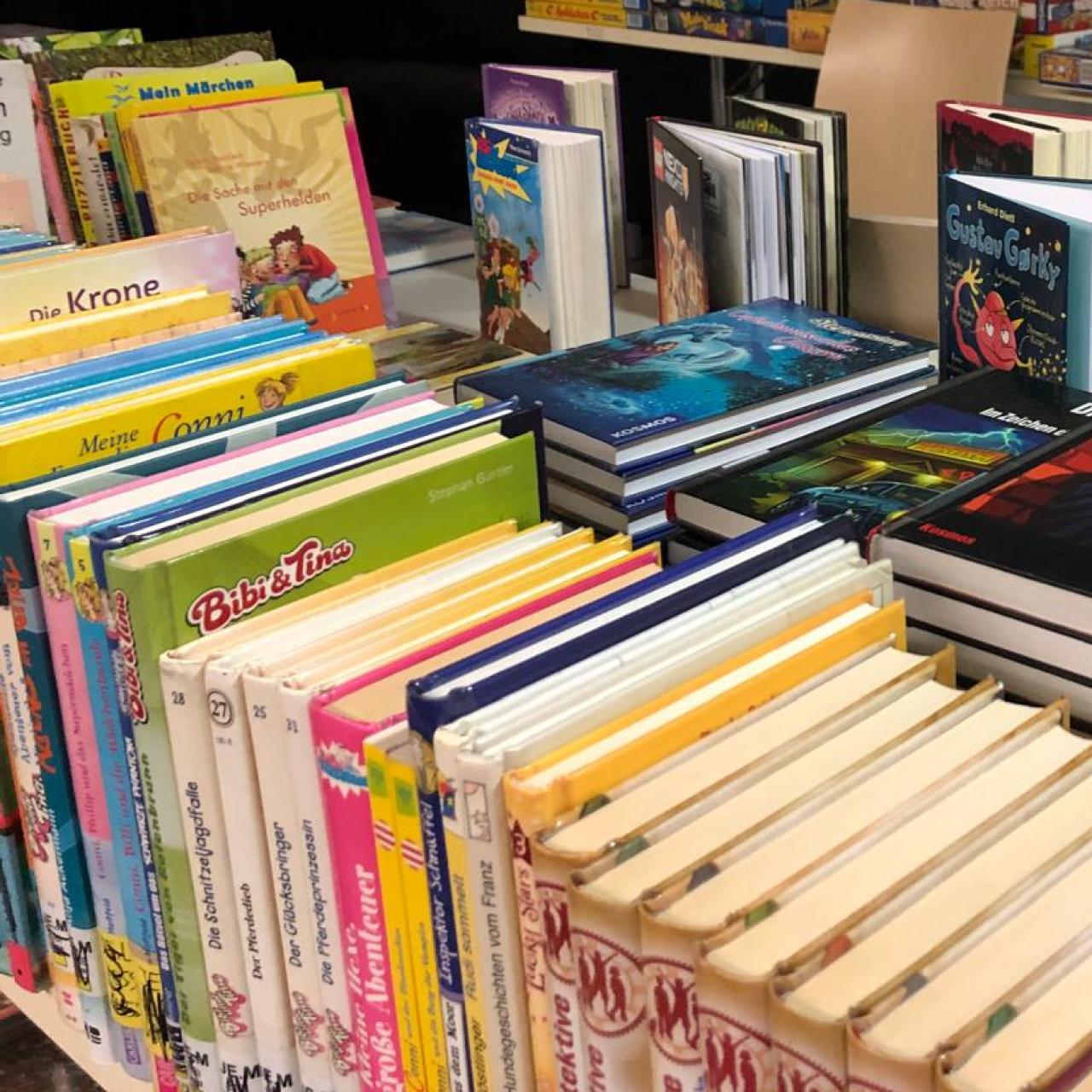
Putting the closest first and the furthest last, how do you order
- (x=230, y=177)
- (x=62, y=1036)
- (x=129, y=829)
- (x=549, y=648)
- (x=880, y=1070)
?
(x=880, y=1070), (x=549, y=648), (x=129, y=829), (x=62, y=1036), (x=230, y=177)

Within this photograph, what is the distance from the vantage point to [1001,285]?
1281 mm

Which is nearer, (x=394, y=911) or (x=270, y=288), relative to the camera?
(x=394, y=911)

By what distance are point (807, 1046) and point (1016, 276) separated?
84cm

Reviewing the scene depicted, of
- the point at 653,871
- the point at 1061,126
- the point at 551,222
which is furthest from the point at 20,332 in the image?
the point at 1061,126

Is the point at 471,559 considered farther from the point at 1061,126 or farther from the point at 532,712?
the point at 1061,126

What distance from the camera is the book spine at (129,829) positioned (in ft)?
3.13

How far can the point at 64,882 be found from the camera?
109cm

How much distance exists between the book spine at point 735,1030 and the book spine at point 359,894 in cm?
24

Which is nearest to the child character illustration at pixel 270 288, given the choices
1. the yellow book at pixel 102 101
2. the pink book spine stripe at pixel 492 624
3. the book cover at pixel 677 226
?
the yellow book at pixel 102 101

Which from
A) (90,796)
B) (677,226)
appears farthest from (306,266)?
(90,796)

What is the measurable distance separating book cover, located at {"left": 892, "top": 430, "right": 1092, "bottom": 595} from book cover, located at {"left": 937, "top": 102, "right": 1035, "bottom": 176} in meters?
0.53

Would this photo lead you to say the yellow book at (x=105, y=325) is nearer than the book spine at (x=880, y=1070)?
No

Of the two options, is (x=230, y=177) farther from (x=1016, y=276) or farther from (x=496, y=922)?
(x=496, y=922)

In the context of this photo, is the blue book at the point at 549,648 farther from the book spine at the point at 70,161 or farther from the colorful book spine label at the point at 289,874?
the book spine at the point at 70,161
